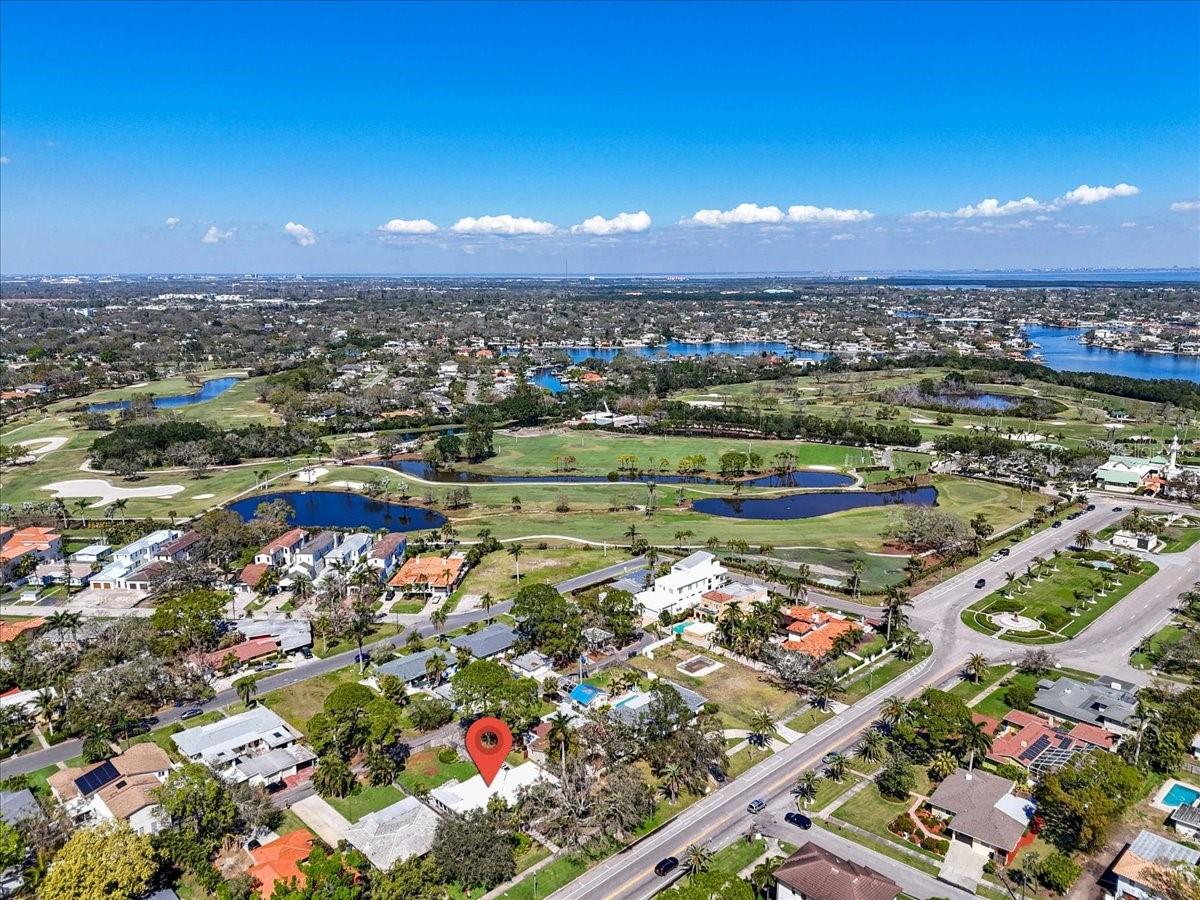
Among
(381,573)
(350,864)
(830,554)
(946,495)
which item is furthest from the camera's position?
(946,495)

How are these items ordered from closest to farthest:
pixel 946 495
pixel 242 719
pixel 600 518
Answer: pixel 242 719, pixel 600 518, pixel 946 495

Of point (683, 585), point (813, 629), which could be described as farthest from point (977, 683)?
point (683, 585)

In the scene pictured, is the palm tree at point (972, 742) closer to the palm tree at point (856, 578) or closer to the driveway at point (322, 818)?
the palm tree at point (856, 578)

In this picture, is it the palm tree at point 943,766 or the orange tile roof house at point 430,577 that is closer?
the palm tree at point 943,766

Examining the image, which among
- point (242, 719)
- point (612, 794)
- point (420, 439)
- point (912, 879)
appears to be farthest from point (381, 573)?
point (420, 439)

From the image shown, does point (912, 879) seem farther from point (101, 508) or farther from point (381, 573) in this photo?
point (101, 508)

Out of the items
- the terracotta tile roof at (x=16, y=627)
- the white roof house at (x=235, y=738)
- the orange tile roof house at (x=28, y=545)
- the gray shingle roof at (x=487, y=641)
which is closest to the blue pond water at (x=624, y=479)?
the orange tile roof house at (x=28, y=545)
